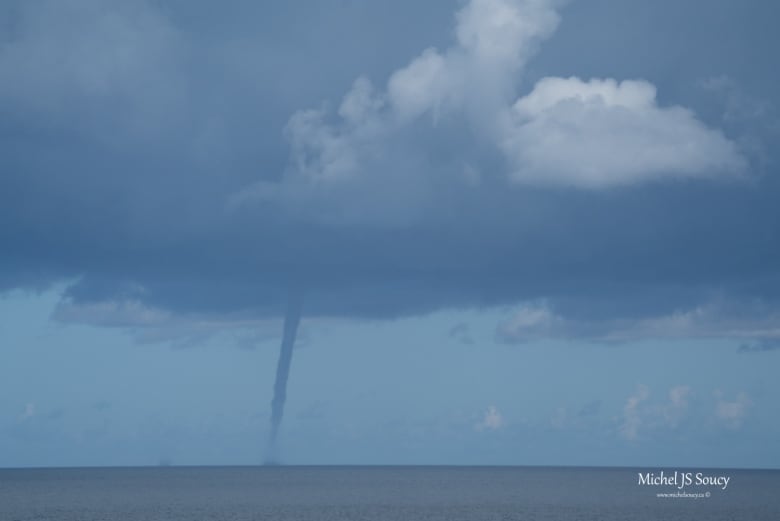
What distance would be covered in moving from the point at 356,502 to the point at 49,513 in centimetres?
5280

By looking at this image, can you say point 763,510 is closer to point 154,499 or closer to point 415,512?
point 415,512

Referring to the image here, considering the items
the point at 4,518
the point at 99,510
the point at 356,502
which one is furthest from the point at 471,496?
the point at 4,518

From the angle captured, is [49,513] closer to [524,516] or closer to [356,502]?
[356,502]

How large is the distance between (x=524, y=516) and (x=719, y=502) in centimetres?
6018

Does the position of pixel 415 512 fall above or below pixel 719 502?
below

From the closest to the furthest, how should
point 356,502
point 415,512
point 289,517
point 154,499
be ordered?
point 289,517 → point 415,512 → point 356,502 → point 154,499

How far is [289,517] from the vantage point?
134 meters

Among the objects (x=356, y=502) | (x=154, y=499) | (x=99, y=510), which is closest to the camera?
(x=99, y=510)

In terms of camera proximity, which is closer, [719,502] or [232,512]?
[232,512]

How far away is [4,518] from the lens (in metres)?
136

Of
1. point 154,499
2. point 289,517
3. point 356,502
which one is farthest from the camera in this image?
point 154,499

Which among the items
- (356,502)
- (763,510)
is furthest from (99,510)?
(763,510)

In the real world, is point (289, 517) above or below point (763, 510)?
below

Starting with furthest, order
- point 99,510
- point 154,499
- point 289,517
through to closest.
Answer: point 154,499 < point 99,510 < point 289,517
